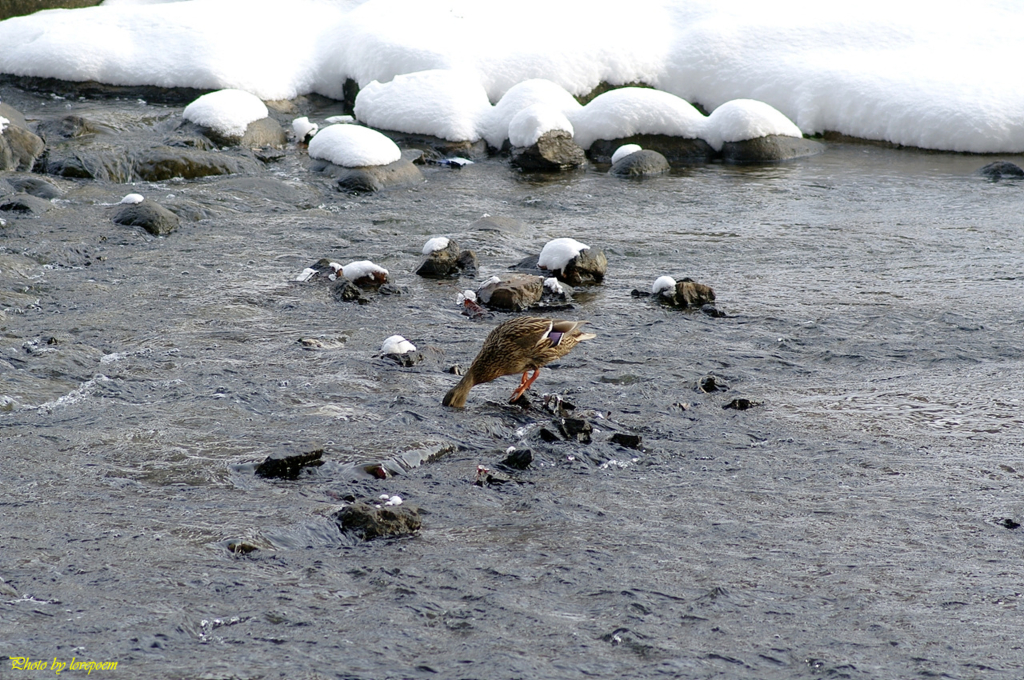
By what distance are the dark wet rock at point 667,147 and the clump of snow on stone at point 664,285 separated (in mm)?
5659

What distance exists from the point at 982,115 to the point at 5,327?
12520mm

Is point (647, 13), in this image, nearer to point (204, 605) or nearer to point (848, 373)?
point (848, 373)

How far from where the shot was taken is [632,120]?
1317cm

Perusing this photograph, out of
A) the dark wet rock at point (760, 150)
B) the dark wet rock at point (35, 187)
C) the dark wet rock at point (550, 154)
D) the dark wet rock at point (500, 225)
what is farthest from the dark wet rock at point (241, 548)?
the dark wet rock at point (760, 150)

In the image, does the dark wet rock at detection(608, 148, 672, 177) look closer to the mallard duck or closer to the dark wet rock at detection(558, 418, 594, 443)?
the mallard duck

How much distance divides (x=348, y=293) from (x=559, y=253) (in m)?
1.80

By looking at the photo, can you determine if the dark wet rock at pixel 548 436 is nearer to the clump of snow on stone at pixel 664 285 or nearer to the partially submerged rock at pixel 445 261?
the clump of snow on stone at pixel 664 285

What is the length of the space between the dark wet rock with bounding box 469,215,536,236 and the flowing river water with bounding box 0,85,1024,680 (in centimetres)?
28

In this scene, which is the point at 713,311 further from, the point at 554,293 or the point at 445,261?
the point at 445,261

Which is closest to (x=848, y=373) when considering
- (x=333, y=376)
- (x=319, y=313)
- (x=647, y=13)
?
(x=333, y=376)

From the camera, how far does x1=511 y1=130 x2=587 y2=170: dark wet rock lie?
12.4 metres

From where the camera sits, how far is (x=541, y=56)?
603 inches

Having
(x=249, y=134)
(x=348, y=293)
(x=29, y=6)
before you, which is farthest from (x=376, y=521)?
(x=29, y=6)

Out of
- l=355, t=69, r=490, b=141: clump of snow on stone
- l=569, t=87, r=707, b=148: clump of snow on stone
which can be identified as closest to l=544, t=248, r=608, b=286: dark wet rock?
l=569, t=87, r=707, b=148: clump of snow on stone
